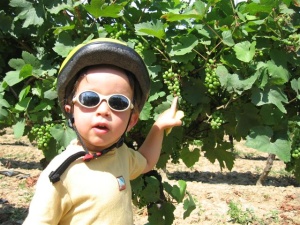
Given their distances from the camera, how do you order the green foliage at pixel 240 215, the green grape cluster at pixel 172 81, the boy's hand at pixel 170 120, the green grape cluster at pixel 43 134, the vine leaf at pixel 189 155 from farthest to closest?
the green foliage at pixel 240 215 < the vine leaf at pixel 189 155 < the green grape cluster at pixel 43 134 < the green grape cluster at pixel 172 81 < the boy's hand at pixel 170 120

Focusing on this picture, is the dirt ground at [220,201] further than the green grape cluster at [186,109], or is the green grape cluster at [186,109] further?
the dirt ground at [220,201]

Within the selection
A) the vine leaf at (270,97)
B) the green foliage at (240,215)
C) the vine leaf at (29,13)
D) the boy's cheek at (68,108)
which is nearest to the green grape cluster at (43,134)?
the vine leaf at (29,13)

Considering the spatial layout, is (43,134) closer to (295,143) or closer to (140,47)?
(140,47)

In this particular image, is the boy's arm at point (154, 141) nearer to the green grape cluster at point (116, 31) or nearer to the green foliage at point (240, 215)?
the green grape cluster at point (116, 31)

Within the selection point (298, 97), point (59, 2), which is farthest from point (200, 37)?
point (59, 2)

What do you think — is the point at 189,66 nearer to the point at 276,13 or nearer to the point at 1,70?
the point at 276,13

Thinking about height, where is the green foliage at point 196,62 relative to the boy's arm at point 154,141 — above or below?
above

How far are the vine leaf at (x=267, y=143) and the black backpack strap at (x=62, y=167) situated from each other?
3.13ft

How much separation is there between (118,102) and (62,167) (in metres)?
0.31

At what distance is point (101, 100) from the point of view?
1.84 meters

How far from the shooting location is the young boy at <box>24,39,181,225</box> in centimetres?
181

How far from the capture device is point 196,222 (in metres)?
6.51

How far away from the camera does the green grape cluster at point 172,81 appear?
100 inches

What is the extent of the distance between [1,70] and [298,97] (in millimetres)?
1801
